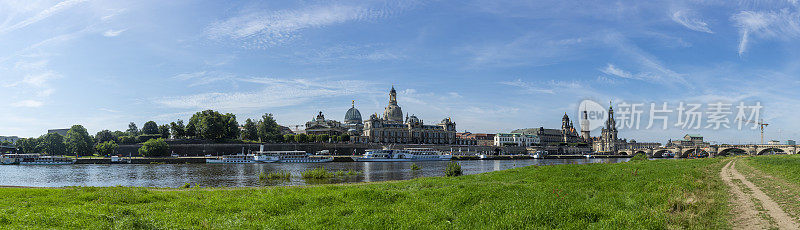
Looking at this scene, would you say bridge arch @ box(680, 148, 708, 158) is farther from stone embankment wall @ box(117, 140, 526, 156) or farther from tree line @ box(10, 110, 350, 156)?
tree line @ box(10, 110, 350, 156)

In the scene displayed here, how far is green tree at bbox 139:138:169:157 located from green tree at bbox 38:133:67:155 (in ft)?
60.1

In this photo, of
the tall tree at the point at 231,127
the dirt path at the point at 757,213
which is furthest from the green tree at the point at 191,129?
the dirt path at the point at 757,213

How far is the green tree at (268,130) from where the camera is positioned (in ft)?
Answer: 533

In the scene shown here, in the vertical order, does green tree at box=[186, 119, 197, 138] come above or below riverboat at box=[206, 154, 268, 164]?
above

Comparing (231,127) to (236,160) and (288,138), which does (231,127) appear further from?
(236,160)

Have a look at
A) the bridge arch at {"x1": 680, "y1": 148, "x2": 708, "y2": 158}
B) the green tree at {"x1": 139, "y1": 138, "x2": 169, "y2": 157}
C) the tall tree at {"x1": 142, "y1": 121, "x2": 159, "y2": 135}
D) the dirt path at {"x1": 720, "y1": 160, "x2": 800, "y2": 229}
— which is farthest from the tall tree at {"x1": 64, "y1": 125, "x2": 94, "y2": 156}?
the bridge arch at {"x1": 680, "y1": 148, "x2": 708, "y2": 158}

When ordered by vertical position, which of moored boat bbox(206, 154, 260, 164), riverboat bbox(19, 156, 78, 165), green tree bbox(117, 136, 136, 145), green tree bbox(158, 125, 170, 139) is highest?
green tree bbox(158, 125, 170, 139)

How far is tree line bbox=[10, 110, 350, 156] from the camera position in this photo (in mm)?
114250

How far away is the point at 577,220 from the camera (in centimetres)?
1447

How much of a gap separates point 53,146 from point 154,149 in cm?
2394

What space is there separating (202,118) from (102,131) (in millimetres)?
35608

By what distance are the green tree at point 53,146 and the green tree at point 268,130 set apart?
2296 inches

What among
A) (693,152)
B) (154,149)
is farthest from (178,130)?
(693,152)

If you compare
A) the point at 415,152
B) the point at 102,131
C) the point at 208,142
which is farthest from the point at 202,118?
the point at 415,152
